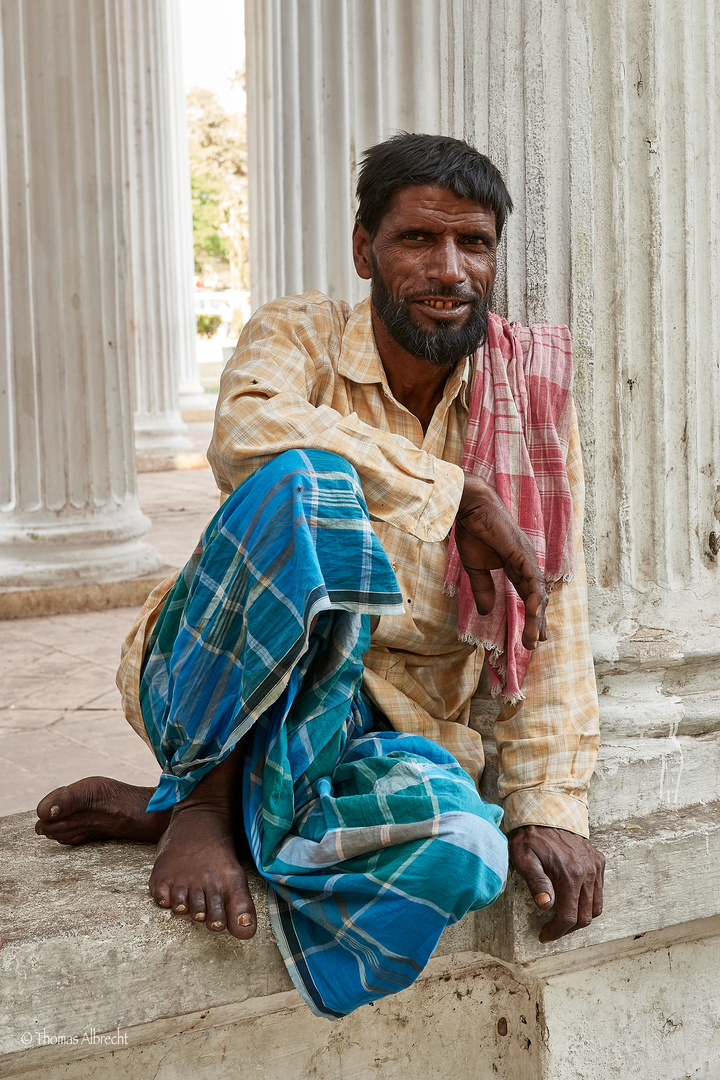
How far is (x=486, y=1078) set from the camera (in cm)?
230

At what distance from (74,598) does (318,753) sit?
4.46m

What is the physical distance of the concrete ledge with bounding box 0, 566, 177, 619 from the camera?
19.6 ft

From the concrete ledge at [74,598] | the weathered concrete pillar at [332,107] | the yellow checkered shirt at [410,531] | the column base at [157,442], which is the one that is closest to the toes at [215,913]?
the yellow checkered shirt at [410,531]

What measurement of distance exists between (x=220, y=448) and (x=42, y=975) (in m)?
0.90

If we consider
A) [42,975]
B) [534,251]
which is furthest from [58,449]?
[42,975]

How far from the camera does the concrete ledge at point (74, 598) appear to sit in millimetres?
5977

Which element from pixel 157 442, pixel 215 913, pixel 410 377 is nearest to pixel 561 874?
pixel 215 913

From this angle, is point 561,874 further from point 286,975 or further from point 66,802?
point 66,802

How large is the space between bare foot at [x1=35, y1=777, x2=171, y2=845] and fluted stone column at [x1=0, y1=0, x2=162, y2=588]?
160 inches

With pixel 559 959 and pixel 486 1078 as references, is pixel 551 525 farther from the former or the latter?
pixel 486 1078

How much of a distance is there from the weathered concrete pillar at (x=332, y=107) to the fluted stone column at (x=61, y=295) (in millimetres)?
2333

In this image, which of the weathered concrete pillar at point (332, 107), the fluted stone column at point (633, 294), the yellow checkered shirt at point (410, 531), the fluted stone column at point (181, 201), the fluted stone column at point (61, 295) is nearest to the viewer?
the yellow checkered shirt at point (410, 531)

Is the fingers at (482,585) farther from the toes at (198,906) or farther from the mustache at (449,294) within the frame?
the toes at (198,906)

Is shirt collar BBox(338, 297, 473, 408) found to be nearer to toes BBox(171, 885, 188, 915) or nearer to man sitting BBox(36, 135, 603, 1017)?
man sitting BBox(36, 135, 603, 1017)
